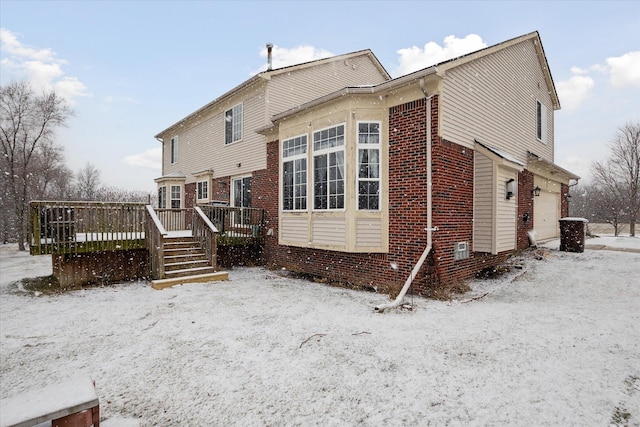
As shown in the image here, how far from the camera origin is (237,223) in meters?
11.3

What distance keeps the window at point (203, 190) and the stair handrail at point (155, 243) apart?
254 inches

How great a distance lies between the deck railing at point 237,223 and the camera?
1067 cm

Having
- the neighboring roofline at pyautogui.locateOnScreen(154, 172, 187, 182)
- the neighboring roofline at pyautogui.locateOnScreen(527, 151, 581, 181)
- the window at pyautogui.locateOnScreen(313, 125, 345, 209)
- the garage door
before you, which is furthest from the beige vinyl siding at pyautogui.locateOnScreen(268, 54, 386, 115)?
the garage door

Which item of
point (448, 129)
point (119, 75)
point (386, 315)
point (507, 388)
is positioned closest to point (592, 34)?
point (448, 129)

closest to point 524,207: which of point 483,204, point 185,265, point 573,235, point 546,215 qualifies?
point 573,235

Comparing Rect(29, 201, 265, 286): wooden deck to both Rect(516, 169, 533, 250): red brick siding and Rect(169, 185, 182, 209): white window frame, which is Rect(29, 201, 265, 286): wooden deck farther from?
Rect(516, 169, 533, 250): red brick siding

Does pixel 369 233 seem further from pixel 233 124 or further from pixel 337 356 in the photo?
pixel 233 124

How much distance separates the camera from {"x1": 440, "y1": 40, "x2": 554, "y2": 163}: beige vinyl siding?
7578mm

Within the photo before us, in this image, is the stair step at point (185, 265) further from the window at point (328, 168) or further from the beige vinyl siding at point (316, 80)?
the beige vinyl siding at point (316, 80)

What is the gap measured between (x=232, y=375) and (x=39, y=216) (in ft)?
24.7

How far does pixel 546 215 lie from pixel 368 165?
436 inches

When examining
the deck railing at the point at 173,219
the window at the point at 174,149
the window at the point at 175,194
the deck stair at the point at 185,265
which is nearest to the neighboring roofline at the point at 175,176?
the window at the point at 175,194

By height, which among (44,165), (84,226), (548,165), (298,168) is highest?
(44,165)

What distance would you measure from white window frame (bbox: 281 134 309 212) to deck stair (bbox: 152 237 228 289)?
2.91 meters
